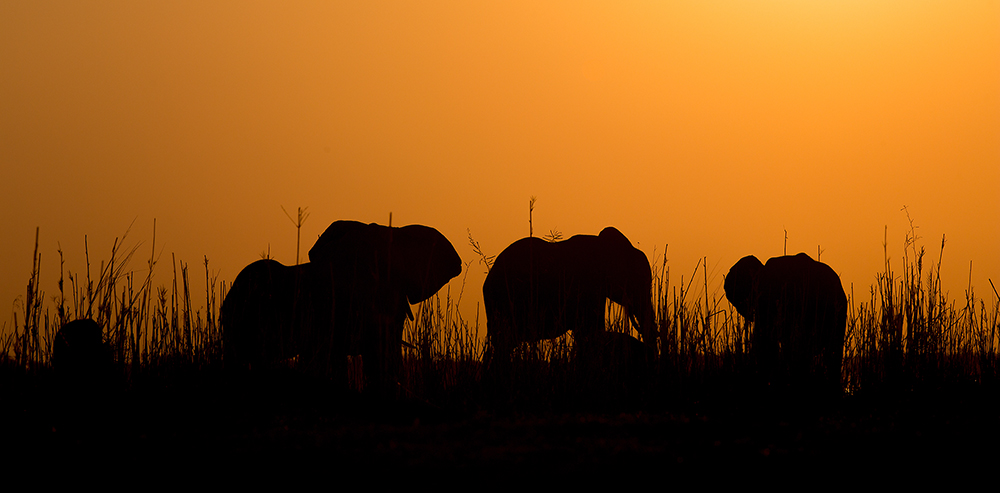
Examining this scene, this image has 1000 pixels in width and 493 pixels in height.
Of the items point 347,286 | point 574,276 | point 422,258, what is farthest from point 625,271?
point 347,286

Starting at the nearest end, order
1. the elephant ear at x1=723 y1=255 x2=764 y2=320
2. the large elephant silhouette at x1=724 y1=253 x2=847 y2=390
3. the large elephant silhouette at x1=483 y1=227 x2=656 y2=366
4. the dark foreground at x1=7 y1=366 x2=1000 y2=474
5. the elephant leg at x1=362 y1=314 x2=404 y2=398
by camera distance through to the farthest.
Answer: the dark foreground at x1=7 y1=366 x2=1000 y2=474 < the elephant leg at x1=362 y1=314 x2=404 y2=398 < the large elephant silhouette at x1=724 y1=253 x2=847 y2=390 < the large elephant silhouette at x1=483 y1=227 x2=656 y2=366 < the elephant ear at x1=723 y1=255 x2=764 y2=320

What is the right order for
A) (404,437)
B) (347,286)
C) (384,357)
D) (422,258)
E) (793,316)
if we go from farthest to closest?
(422,258) → (347,286) → (793,316) → (384,357) → (404,437)

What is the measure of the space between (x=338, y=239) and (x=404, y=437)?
287 centimetres

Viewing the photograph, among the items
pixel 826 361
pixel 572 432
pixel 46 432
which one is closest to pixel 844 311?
pixel 826 361

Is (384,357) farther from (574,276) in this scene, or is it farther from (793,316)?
(793,316)

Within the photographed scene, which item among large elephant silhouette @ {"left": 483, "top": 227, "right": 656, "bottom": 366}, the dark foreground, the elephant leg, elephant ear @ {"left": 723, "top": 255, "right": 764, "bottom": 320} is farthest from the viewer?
elephant ear @ {"left": 723, "top": 255, "right": 764, "bottom": 320}

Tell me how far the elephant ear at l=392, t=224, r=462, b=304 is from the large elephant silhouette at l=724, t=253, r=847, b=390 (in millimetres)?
1526

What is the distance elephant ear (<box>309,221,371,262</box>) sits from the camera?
4523 millimetres

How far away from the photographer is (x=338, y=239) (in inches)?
181

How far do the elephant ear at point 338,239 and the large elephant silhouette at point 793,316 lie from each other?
1.94 m

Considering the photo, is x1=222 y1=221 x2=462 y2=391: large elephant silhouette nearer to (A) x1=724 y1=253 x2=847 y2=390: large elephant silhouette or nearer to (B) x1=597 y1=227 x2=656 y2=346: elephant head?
(B) x1=597 y1=227 x2=656 y2=346: elephant head

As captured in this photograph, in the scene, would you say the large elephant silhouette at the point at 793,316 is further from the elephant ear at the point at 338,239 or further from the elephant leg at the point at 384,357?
the elephant ear at the point at 338,239

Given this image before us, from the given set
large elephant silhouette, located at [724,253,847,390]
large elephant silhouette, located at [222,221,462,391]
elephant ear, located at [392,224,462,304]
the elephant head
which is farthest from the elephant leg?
large elephant silhouette, located at [724,253,847,390]

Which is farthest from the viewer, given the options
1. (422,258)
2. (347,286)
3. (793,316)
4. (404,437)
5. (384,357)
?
(422,258)
